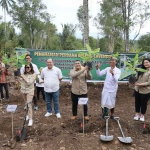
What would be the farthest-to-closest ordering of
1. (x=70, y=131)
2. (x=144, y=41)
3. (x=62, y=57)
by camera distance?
1. (x=144, y=41)
2. (x=62, y=57)
3. (x=70, y=131)

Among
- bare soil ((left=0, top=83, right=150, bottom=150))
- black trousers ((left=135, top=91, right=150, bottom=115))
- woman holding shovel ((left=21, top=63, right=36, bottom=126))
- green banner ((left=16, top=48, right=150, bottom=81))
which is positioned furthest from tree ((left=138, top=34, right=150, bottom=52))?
woman holding shovel ((left=21, top=63, right=36, bottom=126))

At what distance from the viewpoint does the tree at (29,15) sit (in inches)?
1100

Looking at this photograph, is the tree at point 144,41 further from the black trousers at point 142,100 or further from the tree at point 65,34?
the black trousers at point 142,100

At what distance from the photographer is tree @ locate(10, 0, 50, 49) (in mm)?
27938

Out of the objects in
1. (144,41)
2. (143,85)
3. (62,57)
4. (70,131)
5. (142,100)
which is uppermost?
(144,41)

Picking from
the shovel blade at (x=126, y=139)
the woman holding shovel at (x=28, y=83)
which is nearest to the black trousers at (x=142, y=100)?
the shovel blade at (x=126, y=139)

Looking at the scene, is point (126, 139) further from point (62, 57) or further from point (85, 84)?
point (62, 57)

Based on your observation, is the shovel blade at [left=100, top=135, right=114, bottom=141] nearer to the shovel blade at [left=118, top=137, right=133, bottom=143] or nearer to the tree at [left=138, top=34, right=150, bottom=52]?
the shovel blade at [left=118, top=137, right=133, bottom=143]

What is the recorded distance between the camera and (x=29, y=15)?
28.2m

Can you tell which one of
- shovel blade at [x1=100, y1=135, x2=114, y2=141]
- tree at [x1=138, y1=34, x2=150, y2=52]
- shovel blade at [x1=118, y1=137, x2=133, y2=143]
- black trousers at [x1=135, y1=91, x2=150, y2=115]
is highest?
tree at [x1=138, y1=34, x2=150, y2=52]

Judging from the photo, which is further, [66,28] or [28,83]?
[66,28]

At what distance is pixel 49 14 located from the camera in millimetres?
30406

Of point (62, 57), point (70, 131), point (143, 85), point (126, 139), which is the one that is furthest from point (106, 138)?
point (62, 57)

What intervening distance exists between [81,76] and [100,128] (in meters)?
1.18
